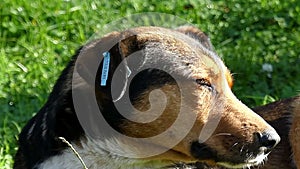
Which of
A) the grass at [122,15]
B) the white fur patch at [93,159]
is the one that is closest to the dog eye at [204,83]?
the white fur patch at [93,159]

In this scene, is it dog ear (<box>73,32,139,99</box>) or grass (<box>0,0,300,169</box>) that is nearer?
dog ear (<box>73,32,139,99</box>)

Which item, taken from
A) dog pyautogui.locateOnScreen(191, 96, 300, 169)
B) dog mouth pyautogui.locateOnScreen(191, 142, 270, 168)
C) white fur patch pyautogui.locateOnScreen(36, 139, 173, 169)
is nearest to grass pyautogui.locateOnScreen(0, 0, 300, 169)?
dog pyautogui.locateOnScreen(191, 96, 300, 169)

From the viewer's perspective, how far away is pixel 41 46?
8.16 meters

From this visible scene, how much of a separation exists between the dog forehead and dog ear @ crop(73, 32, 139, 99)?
0.42ft

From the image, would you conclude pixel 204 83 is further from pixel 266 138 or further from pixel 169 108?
pixel 266 138

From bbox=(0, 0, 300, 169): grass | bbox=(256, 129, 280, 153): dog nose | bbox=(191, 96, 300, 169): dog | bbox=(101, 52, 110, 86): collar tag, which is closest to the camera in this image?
bbox=(101, 52, 110, 86): collar tag

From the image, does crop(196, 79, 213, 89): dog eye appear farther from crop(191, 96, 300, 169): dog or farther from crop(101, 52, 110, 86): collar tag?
crop(191, 96, 300, 169): dog

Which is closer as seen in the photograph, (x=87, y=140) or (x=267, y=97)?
(x=87, y=140)

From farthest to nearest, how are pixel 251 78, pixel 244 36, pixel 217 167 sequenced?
pixel 244 36 < pixel 251 78 < pixel 217 167

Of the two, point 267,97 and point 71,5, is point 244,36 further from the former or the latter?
point 71,5

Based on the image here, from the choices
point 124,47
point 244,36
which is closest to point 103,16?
point 244,36

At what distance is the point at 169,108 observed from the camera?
16.3ft

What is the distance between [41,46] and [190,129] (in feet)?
11.5

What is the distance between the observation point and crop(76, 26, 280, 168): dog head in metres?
4.93
